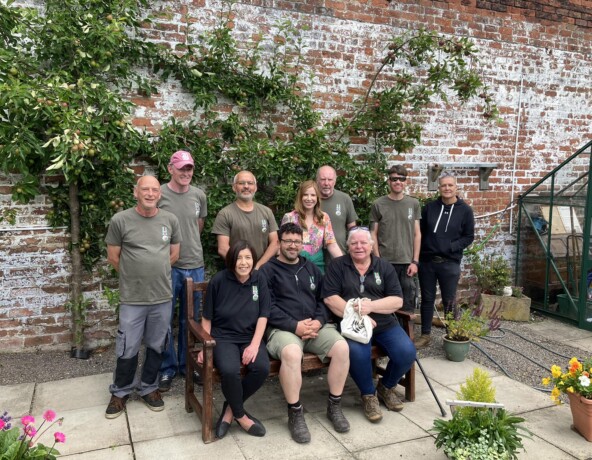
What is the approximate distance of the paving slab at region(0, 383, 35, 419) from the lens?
3.57m

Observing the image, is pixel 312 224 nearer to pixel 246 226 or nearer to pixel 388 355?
pixel 246 226

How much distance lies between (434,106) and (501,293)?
2.45 metres

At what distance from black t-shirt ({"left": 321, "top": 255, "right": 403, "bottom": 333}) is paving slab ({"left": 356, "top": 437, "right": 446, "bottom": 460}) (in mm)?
803

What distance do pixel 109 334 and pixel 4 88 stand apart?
235 cm

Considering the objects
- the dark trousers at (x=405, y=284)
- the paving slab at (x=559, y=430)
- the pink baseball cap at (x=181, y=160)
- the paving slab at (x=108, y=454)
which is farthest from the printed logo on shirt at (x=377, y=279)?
the paving slab at (x=108, y=454)

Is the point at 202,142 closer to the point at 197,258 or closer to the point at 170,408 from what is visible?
the point at 197,258

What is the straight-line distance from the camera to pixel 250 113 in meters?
5.10

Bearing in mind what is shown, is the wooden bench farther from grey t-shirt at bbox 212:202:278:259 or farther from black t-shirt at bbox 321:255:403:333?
grey t-shirt at bbox 212:202:278:259

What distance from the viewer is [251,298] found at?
3.42 meters

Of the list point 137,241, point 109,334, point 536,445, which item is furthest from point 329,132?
point 536,445

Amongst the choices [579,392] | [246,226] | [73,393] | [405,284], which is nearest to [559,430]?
[579,392]

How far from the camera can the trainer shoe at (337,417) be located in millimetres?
3305

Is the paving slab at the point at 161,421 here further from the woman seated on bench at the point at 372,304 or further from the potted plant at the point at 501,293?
the potted plant at the point at 501,293

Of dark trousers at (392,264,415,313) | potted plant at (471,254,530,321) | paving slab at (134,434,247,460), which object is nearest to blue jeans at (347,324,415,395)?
paving slab at (134,434,247,460)
